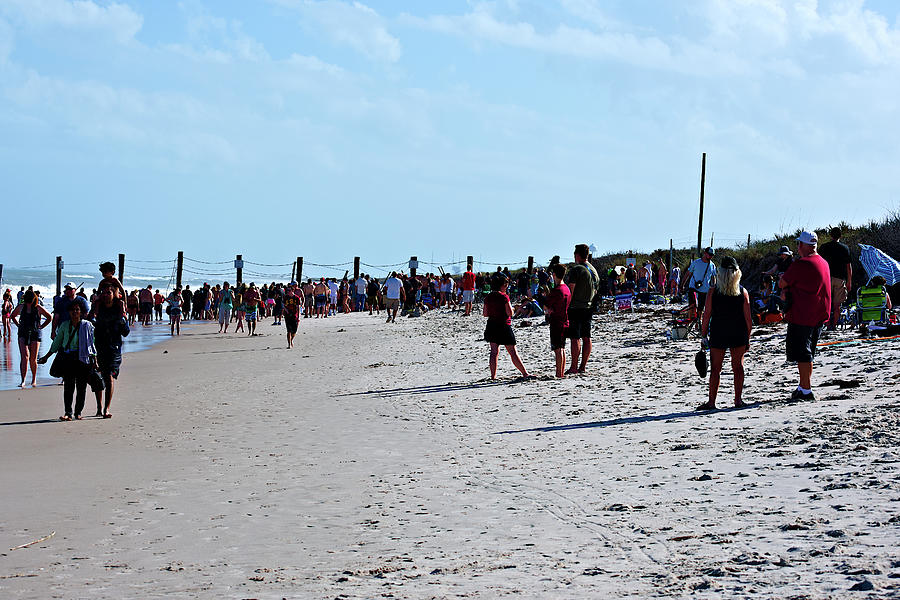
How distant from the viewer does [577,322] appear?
1209 cm

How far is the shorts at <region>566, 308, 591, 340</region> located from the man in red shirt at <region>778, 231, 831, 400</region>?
3.60m

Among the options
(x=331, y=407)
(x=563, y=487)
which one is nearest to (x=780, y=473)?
(x=563, y=487)

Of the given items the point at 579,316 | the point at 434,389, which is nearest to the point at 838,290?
the point at 579,316

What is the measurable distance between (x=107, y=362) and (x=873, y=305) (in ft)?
33.8

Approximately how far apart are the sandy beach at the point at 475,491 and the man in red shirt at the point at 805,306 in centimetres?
39

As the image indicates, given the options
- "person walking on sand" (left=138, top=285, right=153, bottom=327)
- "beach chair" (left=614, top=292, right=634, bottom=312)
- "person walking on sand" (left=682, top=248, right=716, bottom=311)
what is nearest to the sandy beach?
"person walking on sand" (left=682, top=248, right=716, bottom=311)

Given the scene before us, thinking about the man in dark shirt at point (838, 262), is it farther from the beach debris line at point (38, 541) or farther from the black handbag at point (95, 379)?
the beach debris line at point (38, 541)

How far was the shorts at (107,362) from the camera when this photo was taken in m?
10.3

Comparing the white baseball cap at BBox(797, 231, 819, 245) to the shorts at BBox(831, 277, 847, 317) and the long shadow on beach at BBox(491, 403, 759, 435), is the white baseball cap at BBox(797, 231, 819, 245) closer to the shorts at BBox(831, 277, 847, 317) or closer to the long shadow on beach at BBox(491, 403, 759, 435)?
the long shadow on beach at BBox(491, 403, 759, 435)

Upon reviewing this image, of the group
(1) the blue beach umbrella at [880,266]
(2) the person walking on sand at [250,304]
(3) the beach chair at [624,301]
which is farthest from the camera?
(2) the person walking on sand at [250,304]

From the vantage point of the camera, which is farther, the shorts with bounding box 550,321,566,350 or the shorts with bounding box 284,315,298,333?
the shorts with bounding box 284,315,298,333

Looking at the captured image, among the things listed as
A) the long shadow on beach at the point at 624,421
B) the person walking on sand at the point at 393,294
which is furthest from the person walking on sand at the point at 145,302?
the long shadow on beach at the point at 624,421

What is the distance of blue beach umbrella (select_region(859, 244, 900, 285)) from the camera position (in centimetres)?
1445

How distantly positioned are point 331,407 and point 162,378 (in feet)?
Result: 18.5
